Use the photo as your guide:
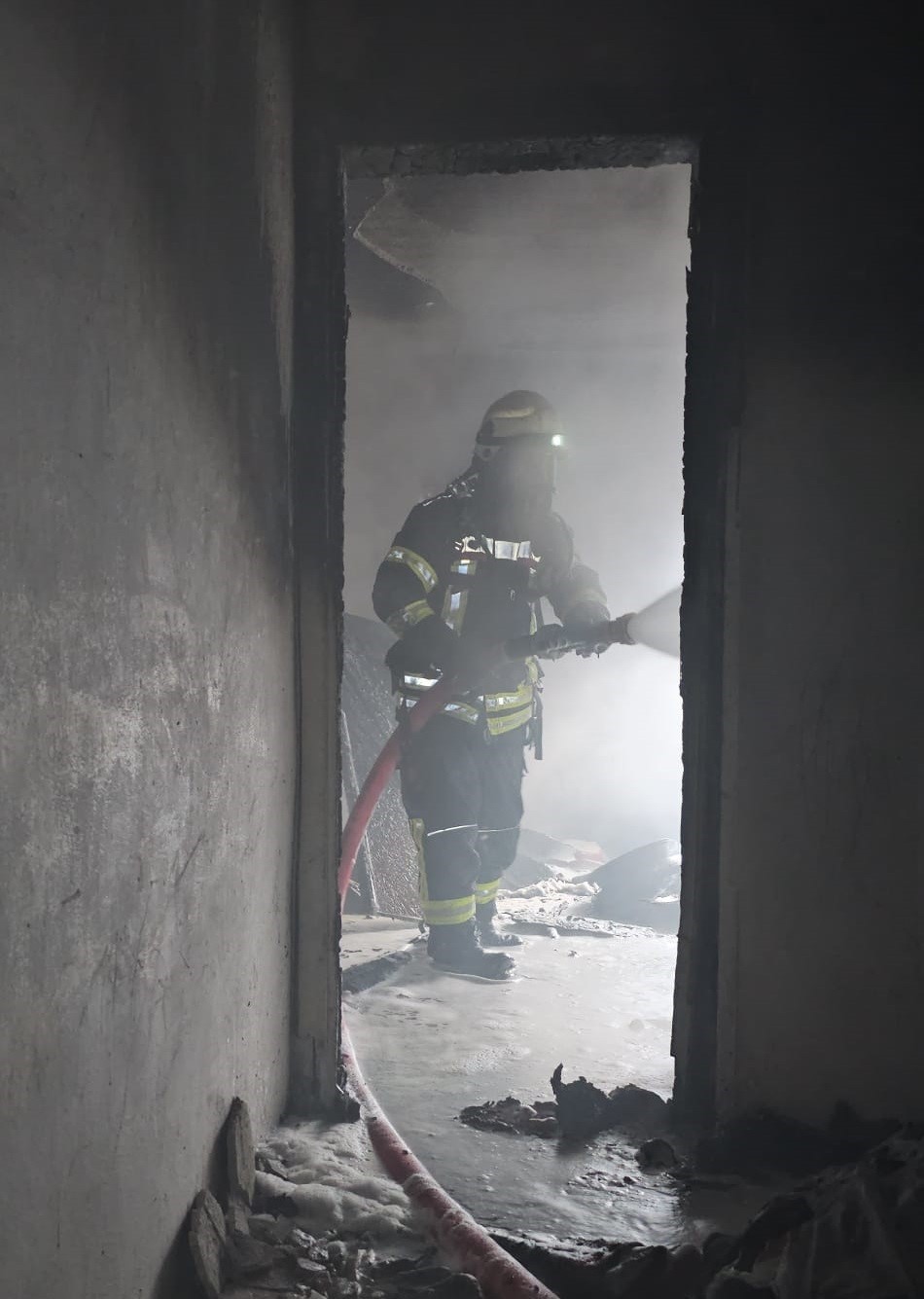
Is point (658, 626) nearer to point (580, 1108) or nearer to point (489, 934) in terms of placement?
point (489, 934)

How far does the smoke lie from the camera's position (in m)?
5.24

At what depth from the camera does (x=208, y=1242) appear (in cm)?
185

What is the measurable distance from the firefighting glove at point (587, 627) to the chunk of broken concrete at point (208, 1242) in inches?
114

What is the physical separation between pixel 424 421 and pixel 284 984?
16.5ft

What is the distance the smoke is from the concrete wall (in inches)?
90.1

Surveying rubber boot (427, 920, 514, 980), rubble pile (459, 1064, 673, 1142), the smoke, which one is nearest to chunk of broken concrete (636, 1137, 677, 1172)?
rubble pile (459, 1064, 673, 1142)

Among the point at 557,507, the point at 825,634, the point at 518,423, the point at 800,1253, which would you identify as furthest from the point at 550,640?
the point at 557,507

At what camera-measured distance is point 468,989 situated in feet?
13.7

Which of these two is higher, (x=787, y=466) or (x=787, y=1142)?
(x=787, y=466)

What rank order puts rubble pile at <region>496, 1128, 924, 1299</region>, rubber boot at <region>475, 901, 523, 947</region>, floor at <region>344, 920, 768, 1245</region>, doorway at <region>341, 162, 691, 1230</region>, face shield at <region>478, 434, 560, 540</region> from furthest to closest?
1. rubber boot at <region>475, 901, 523, 947</region>
2. face shield at <region>478, 434, 560, 540</region>
3. doorway at <region>341, 162, 691, 1230</region>
4. floor at <region>344, 920, 768, 1245</region>
5. rubble pile at <region>496, 1128, 924, 1299</region>

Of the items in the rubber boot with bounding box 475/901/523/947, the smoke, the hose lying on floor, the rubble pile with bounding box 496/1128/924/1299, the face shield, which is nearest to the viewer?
the rubble pile with bounding box 496/1128/924/1299

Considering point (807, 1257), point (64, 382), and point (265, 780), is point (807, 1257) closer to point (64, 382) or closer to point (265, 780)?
point (265, 780)

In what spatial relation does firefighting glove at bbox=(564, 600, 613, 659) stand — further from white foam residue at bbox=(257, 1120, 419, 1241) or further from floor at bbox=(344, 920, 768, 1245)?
white foam residue at bbox=(257, 1120, 419, 1241)

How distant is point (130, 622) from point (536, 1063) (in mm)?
2294
